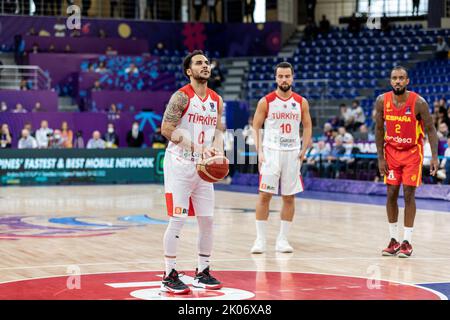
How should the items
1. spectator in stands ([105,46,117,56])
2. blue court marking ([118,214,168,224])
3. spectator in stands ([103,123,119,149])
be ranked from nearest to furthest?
blue court marking ([118,214,168,224]), spectator in stands ([103,123,119,149]), spectator in stands ([105,46,117,56])

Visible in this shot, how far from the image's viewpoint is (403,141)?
1092 cm

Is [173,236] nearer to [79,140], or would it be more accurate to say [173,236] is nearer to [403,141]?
[403,141]

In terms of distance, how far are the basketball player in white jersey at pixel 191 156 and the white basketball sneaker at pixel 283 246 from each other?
9.12 ft

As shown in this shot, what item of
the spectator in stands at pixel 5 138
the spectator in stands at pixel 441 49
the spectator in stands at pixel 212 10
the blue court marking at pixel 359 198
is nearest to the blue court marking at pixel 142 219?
the blue court marking at pixel 359 198

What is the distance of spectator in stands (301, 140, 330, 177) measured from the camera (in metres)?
23.9

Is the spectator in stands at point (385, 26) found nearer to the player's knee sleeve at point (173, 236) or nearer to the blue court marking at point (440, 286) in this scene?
the blue court marking at point (440, 286)

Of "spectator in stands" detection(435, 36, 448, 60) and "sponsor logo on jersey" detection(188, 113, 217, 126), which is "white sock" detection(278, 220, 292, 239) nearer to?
"sponsor logo on jersey" detection(188, 113, 217, 126)

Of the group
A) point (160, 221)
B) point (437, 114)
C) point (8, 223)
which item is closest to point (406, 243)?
point (160, 221)

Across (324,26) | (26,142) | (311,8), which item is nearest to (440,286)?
(26,142)

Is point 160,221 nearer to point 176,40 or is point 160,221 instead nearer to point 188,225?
point 188,225

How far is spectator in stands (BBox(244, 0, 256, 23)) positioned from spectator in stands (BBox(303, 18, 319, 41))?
2800 mm

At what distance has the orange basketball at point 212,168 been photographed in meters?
8.03

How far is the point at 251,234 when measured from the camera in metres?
13.3

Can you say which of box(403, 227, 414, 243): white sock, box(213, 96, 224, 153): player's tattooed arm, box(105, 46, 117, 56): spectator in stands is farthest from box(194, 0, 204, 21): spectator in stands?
box(213, 96, 224, 153): player's tattooed arm
